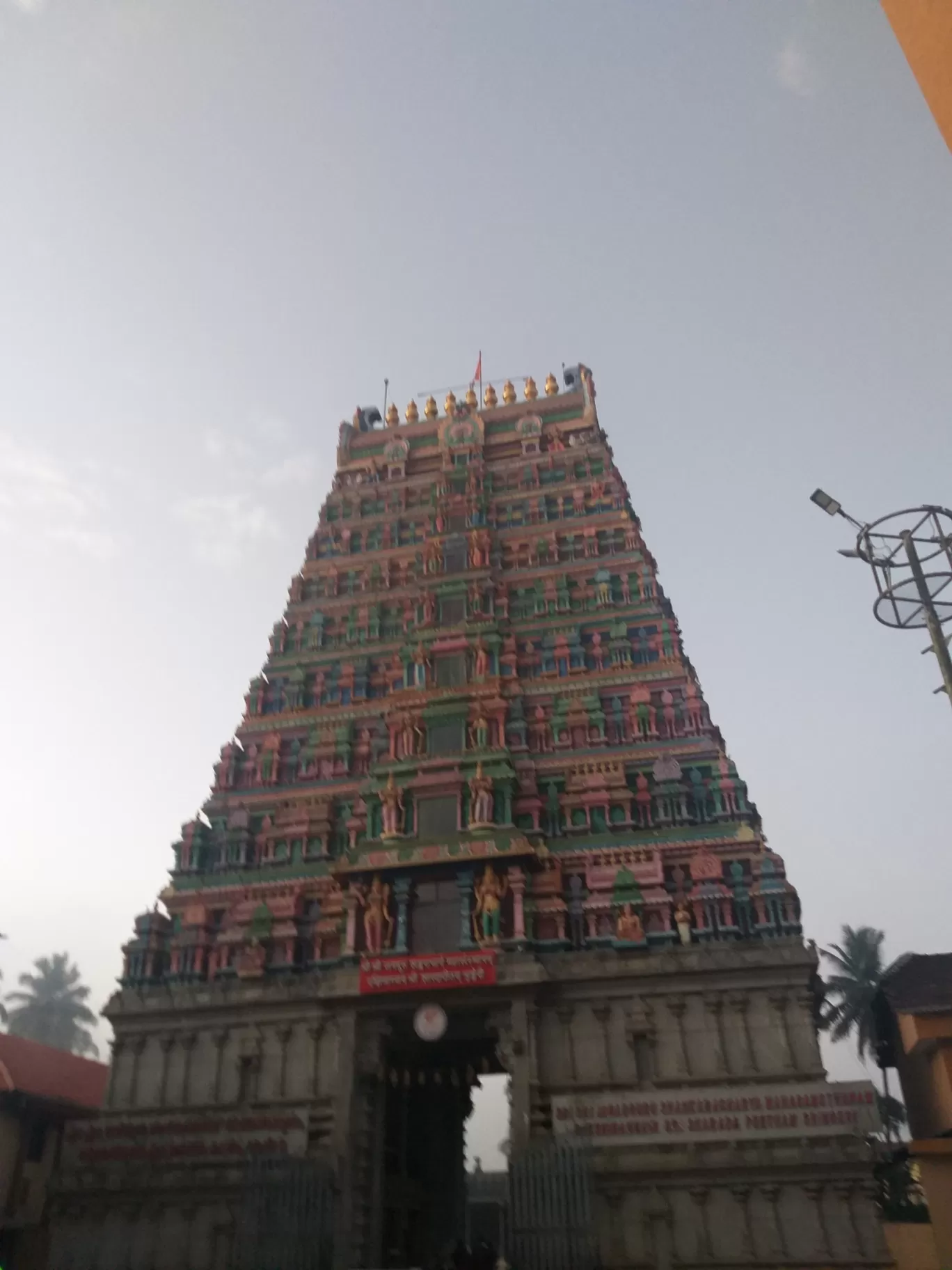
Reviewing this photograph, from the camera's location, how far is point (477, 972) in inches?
851

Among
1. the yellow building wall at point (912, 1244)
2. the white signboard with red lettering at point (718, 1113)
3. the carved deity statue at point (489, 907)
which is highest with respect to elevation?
the carved deity statue at point (489, 907)

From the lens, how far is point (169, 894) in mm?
25703

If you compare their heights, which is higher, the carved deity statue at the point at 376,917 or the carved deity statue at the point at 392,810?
the carved deity statue at the point at 392,810

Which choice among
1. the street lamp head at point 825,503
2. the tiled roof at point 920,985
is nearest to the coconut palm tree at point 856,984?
the tiled roof at point 920,985

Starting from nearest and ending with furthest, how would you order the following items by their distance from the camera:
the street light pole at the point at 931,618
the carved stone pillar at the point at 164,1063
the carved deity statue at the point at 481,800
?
the street light pole at the point at 931,618 < the carved stone pillar at the point at 164,1063 < the carved deity statue at the point at 481,800

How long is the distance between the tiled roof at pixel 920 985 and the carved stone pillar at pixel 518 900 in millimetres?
9033

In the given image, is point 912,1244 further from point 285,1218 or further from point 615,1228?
point 285,1218

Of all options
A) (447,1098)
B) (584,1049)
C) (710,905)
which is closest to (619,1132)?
(584,1049)

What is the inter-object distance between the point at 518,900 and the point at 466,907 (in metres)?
1.35

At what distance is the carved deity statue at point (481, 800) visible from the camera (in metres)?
24.3

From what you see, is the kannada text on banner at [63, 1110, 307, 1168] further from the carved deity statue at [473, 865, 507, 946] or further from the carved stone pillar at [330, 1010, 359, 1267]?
the carved deity statue at [473, 865, 507, 946]

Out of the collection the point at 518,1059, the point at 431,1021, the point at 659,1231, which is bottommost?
the point at 659,1231

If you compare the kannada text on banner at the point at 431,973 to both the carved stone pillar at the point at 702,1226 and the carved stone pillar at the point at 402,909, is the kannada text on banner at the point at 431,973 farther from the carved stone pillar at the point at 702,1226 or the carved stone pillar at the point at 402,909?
the carved stone pillar at the point at 702,1226

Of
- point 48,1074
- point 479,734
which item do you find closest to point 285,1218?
point 479,734
